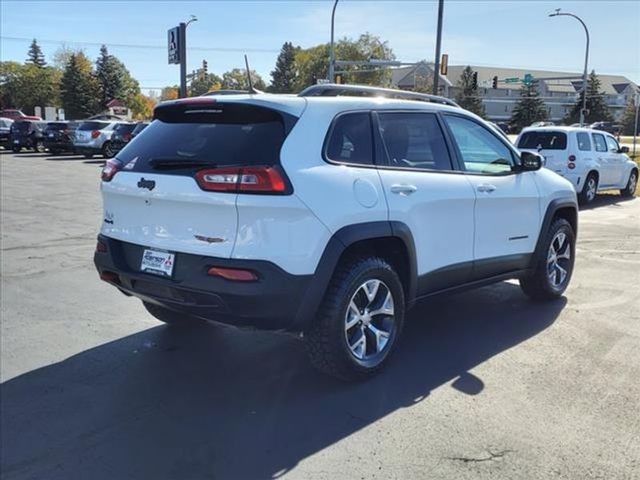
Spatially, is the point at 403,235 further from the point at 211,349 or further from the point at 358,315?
the point at 211,349

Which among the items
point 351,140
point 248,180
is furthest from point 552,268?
point 248,180

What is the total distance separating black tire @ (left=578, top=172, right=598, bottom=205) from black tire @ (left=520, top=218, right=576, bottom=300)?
854 centimetres

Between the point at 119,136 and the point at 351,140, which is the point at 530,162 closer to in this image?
the point at 351,140

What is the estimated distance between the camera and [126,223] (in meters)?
4.00

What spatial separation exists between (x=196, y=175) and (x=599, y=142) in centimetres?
1339

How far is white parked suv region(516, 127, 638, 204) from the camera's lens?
45.0ft

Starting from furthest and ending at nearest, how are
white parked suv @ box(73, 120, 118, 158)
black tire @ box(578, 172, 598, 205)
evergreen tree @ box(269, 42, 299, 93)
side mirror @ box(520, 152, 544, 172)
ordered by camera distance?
evergreen tree @ box(269, 42, 299, 93) → white parked suv @ box(73, 120, 118, 158) → black tire @ box(578, 172, 598, 205) → side mirror @ box(520, 152, 544, 172)

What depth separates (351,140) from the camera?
4.02 metres

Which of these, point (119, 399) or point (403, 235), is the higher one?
point (403, 235)

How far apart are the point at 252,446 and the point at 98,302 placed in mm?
3067

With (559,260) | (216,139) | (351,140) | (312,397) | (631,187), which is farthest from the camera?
(631,187)

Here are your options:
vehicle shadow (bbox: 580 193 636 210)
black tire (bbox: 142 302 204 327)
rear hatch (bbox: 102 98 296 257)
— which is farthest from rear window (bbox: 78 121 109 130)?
rear hatch (bbox: 102 98 296 257)

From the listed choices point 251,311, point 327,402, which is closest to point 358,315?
point 327,402

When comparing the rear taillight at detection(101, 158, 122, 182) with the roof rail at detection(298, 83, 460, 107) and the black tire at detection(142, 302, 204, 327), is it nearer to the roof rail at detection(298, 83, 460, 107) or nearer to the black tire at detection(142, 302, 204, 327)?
the black tire at detection(142, 302, 204, 327)
